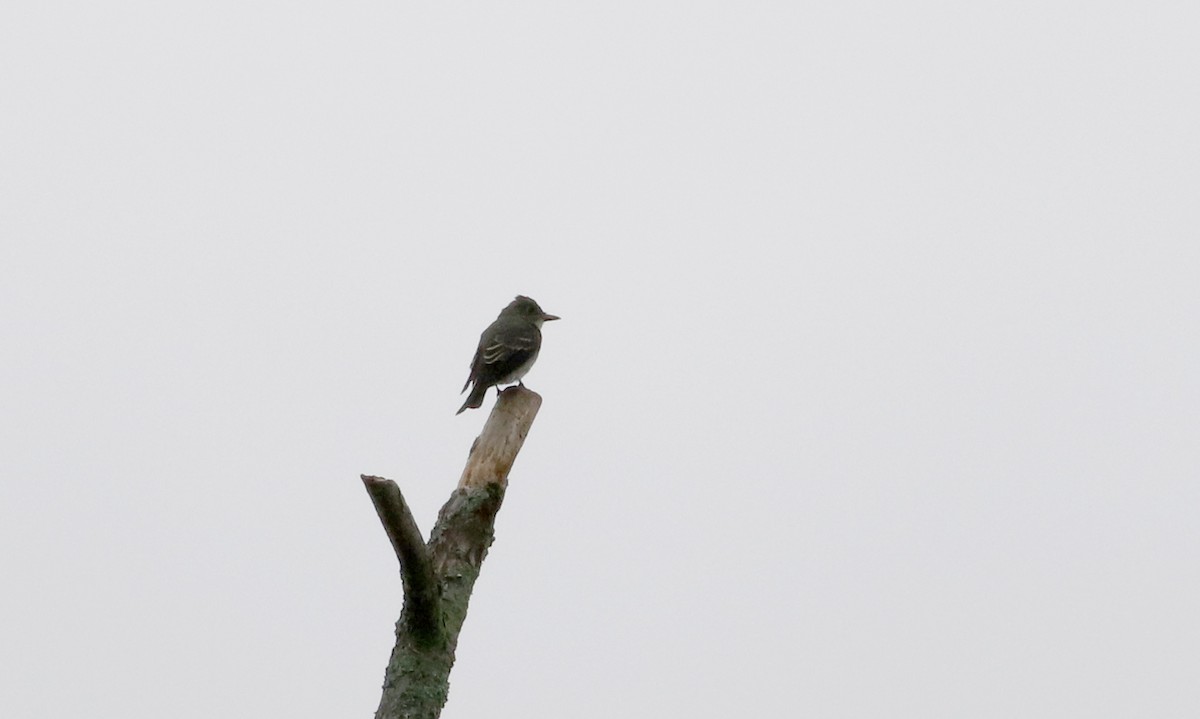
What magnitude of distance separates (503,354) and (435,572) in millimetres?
4843

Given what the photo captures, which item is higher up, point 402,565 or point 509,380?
point 509,380

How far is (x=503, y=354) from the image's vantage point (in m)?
10.8

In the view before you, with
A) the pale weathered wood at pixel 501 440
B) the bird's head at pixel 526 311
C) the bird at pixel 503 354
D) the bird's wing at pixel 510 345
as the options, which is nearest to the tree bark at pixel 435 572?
the pale weathered wood at pixel 501 440

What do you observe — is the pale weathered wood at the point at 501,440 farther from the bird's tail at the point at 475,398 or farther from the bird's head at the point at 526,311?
the bird's head at the point at 526,311

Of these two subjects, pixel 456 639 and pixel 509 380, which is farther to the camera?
pixel 509 380

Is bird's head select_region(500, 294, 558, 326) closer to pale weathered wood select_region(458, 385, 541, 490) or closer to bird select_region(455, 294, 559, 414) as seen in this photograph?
bird select_region(455, 294, 559, 414)

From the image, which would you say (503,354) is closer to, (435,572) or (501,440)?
(501,440)

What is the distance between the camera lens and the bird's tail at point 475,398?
10.4 meters

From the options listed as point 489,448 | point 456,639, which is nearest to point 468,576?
point 456,639

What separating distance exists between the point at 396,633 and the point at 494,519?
0.80 metres

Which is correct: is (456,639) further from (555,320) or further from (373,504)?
(555,320)

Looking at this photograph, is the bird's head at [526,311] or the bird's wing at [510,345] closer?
the bird's wing at [510,345]

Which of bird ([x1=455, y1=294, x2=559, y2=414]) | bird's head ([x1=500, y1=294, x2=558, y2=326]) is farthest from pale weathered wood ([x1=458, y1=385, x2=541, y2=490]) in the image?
bird's head ([x1=500, y1=294, x2=558, y2=326])

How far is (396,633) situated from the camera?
6.08m
